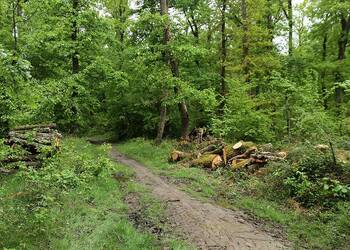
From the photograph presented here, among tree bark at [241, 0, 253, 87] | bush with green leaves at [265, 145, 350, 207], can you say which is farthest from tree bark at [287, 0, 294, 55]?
bush with green leaves at [265, 145, 350, 207]

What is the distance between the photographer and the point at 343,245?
6.35 meters

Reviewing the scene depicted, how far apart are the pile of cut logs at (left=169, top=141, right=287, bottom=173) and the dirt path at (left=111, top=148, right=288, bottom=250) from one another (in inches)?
119

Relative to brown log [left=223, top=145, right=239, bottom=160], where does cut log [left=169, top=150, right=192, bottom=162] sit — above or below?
below

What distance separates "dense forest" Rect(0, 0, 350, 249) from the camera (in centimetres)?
686

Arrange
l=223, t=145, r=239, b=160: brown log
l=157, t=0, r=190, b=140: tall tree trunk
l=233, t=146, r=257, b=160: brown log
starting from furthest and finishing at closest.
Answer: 1. l=157, t=0, r=190, b=140: tall tree trunk
2. l=223, t=145, r=239, b=160: brown log
3. l=233, t=146, r=257, b=160: brown log

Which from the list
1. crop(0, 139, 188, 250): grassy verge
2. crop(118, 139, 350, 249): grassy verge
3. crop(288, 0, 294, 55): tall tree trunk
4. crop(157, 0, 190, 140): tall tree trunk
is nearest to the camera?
crop(0, 139, 188, 250): grassy verge

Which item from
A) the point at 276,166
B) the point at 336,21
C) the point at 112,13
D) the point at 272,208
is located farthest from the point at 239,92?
the point at 112,13

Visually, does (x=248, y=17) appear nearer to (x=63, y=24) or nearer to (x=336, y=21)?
(x=336, y=21)

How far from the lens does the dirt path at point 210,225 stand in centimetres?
642

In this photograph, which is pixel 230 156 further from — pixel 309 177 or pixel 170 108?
pixel 170 108

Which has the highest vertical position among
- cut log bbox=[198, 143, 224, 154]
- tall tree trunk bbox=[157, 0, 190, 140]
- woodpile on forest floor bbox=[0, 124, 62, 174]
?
tall tree trunk bbox=[157, 0, 190, 140]

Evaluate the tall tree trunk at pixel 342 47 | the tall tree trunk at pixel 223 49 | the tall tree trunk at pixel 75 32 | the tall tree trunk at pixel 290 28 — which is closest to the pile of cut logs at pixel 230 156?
the tall tree trunk at pixel 223 49

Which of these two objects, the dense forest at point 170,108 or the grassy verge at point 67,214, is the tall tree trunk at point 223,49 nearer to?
the dense forest at point 170,108

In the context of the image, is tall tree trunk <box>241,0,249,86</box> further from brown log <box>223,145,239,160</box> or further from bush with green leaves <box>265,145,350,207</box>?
bush with green leaves <box>265,145,350,207</box>
